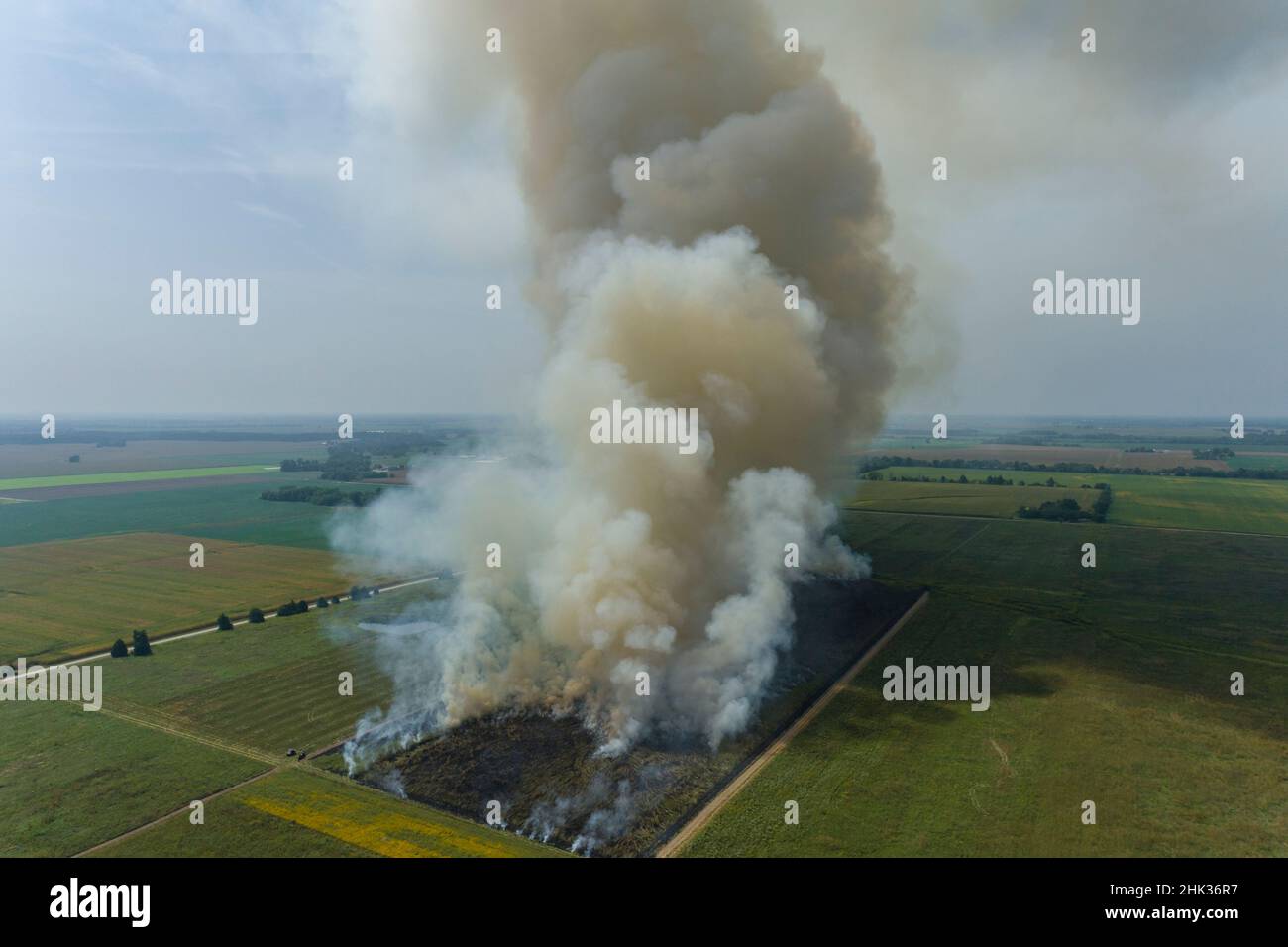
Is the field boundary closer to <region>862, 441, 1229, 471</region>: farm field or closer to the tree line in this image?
the tree line

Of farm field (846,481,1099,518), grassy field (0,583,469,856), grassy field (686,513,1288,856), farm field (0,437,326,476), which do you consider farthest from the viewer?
farm field (0,437,326,476)

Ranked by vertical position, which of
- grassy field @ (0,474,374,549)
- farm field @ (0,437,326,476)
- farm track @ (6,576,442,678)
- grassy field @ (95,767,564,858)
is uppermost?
farm field @ (0,437,326,476)

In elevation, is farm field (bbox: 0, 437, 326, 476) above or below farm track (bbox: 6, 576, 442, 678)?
above

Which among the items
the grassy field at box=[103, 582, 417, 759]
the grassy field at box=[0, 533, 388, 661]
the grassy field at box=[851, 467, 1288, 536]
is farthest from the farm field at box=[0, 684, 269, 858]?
the grassy field at box=[851, 467, 1288, 536]

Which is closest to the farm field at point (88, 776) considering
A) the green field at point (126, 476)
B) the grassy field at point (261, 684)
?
the grassy field at point (261, 684)

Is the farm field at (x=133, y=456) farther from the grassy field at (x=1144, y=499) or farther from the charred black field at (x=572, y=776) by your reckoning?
the charred black field at (x=572, y=776)

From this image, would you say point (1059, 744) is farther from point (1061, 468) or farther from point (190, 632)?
point (1061, 468)

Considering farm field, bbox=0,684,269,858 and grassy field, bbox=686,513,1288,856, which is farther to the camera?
farm field, bbox=0,684,269,858
